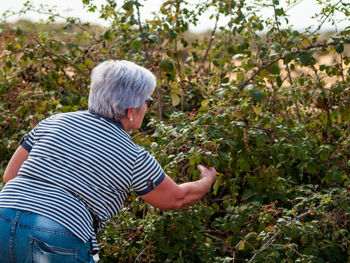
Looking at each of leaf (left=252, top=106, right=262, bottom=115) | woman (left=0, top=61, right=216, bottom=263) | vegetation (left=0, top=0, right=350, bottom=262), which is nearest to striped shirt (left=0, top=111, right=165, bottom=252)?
woman (left=0, top=61, right=216, bottom=263)

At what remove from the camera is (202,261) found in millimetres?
3213

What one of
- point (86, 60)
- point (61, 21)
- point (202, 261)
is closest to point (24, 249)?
point (202, 261)

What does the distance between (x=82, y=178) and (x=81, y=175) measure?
13 millimetres

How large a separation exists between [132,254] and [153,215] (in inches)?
10.5

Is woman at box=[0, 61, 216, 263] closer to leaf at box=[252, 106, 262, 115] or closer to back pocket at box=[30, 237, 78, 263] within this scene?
back pocket at box=[30, 237, 78, 263]

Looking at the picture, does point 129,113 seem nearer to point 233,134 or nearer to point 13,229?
point 13,229

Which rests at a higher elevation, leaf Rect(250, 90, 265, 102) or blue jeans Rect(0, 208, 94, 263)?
leaf Rect(250, 90, 265, 102)

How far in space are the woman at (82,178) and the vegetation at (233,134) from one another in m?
0.61

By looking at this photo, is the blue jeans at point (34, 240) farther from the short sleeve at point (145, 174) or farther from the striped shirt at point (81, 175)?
the short sleeve at point (145, 174)

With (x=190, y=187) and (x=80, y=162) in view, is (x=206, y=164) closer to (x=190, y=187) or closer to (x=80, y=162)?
(x=190, y=187)

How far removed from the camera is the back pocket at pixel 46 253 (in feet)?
6.65

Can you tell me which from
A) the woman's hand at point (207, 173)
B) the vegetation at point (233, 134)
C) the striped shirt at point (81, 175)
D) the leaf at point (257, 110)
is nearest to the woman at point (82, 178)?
the striped shirt at point (81, 175)

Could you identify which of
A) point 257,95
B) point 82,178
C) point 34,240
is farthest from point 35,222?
point 257,95

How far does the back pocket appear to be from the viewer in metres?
2.03
